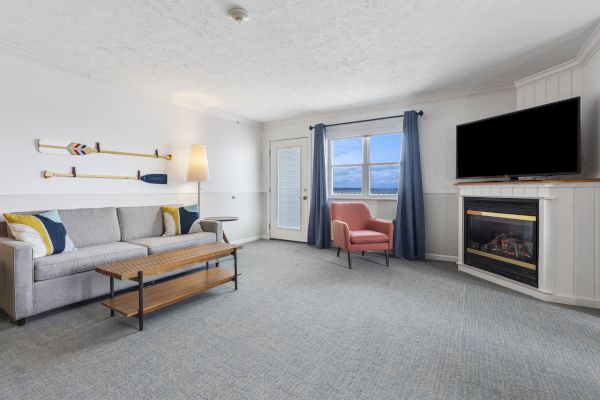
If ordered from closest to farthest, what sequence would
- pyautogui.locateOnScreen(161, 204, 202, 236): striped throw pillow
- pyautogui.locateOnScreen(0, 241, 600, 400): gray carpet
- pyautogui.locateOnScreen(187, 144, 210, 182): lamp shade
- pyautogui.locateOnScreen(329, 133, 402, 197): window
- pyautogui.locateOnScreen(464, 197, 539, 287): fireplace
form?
pyautogui.locateOnScreen(0, 241, 600, 400): gray carpet < pyautogui.locateOnScreen(464, 197, 539, 287): fireplace < pyautogui.locateOnScreen(161, 204, 202, 236): striped throw pillow < pyautogui.locateOnScreen(187, 144, 210, 182): lamp shade < pyautogui.locateOnScreen(329, 133, 402, 197): window

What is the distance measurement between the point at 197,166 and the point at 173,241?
4.31ft

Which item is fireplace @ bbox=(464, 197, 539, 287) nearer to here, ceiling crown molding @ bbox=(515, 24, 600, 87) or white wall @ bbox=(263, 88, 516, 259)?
white wall @ bbox=(263, 88, 516, 259)

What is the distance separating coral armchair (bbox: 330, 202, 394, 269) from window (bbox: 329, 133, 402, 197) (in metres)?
0.55

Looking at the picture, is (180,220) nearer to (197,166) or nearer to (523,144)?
(197,166)

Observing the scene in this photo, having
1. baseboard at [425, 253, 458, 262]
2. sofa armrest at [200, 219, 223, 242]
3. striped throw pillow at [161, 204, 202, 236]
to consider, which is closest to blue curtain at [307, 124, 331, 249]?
baseboard at [425, 253, 458, 262]

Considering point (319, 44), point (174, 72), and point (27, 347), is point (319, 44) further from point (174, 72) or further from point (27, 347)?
point (27, 347)

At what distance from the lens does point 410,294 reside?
2826mm

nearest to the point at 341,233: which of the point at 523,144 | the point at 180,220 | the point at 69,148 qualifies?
the point at 180,220

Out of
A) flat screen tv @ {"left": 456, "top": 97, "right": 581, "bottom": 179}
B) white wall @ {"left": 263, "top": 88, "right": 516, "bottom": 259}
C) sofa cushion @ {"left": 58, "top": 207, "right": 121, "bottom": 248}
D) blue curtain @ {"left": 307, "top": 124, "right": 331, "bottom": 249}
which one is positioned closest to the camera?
flat screen tv @ {"left": 456, "top": 97, "right": 581, "bottom": 179}

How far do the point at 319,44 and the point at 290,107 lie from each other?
2.08 m

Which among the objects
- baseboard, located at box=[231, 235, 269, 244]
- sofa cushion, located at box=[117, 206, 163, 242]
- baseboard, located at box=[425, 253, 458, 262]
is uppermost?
sofa cushion, located at box=[117, 206, 163, 242]

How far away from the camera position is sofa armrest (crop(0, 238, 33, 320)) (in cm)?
212

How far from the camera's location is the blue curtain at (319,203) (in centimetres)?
497

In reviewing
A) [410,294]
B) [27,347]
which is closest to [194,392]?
[27,347]
